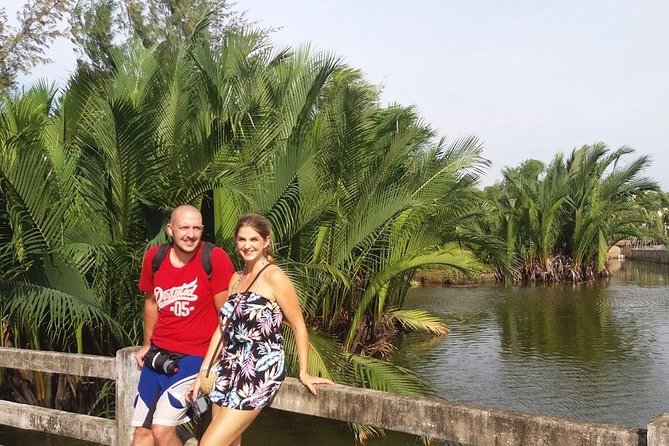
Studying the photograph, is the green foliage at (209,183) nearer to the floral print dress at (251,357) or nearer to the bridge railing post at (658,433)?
the floral print dress at (251,357)

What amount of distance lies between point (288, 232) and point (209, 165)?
1263 millimetres

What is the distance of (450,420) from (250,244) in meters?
1.13

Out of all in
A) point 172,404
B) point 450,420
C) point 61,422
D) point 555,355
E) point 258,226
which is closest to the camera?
point 450,420

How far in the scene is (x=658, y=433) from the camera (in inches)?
76.4

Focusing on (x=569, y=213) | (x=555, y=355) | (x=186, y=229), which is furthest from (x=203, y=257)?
(x=569, y=213)

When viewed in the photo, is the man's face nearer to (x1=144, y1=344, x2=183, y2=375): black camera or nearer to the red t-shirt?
the red t-shirt

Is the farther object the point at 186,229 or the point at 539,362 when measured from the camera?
the point at 539,362

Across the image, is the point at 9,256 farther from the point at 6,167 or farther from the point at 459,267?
the point at 459,267

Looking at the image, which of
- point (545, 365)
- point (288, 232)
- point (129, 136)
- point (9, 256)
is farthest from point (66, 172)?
point (545, 365)

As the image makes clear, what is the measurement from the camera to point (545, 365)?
34.4 ft

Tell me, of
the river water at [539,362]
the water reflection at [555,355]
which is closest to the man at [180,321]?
the river water at [539,362]

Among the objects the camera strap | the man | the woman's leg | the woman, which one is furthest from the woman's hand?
the man

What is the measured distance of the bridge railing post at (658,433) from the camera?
194 cm

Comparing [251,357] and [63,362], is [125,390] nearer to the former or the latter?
[63,362]
